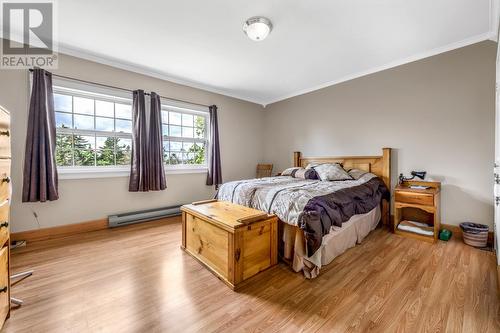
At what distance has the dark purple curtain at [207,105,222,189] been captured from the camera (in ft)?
13.4

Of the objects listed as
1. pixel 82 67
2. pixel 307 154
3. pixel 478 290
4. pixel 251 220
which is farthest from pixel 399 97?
pixel 82 67

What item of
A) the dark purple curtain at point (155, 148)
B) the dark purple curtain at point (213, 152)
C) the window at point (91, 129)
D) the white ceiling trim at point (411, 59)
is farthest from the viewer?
the dark purple curtain at point (213, 152)

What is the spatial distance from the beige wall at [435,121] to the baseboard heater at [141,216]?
118 inches

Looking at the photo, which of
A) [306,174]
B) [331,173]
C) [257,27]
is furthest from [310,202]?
[257,27]

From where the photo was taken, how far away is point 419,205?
2562 millimetres

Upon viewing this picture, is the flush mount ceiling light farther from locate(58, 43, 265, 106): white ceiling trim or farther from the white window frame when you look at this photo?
the white window frame

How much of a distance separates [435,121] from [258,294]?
307cm

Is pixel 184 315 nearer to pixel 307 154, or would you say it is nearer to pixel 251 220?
pixel 251 220

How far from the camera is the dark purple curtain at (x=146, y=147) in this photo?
3.20 m

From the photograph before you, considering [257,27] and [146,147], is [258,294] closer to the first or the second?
[257,27]

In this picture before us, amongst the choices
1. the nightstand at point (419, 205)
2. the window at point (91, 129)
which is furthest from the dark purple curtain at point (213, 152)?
the nightstand at point (419, 205)

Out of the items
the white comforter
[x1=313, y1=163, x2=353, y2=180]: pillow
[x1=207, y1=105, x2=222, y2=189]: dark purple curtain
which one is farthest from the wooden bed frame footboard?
[x1=207, y1=105, x2=222, y2=189]: dark purple curtain

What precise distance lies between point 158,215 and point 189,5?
113 inches

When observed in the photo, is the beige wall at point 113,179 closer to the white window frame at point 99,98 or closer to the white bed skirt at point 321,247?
the white window frame at point 99,98
